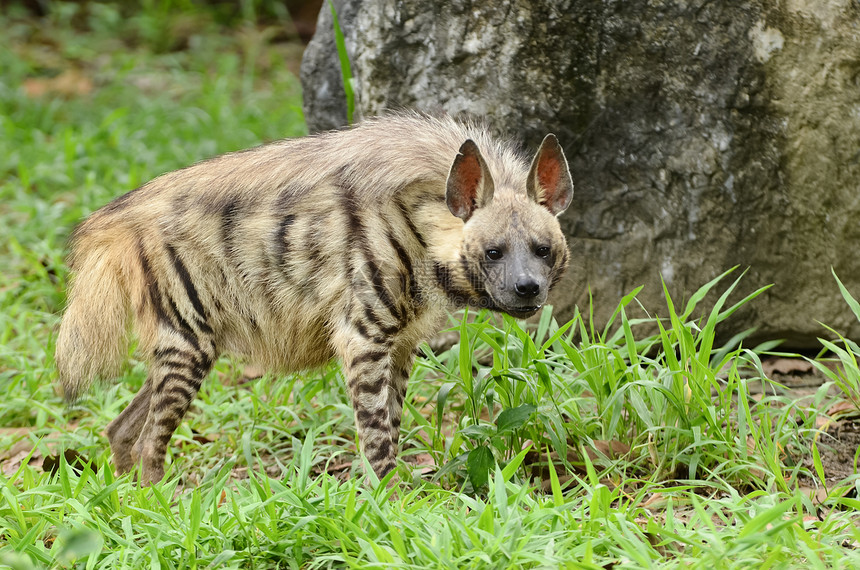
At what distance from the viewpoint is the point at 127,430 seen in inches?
158

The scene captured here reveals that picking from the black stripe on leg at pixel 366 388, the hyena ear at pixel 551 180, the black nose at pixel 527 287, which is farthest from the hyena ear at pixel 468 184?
the black stripe on leg at pixel 366 388

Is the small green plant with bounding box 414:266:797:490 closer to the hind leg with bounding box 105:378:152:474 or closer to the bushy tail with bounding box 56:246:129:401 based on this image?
the hind leg with bounding box 105:378:152:474

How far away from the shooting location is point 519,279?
3389 mm

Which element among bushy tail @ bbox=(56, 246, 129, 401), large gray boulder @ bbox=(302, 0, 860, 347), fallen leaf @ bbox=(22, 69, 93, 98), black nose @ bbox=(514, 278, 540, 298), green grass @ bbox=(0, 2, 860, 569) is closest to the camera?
green grass @ bbox=(0, 2, 860, 569)

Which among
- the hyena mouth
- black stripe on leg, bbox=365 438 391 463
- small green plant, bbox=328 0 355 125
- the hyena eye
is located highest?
small green plant, bbox=328 0 355 125

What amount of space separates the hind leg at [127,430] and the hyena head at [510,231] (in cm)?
149

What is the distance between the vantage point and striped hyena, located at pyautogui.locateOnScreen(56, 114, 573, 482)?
3.57m

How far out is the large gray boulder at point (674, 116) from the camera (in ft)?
13.9

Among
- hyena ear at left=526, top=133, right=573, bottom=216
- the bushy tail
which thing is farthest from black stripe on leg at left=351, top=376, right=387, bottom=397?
the bushy tail

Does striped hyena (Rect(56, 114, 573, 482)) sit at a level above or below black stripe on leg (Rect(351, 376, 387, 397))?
above

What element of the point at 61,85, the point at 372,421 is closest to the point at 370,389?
the point at 372,421

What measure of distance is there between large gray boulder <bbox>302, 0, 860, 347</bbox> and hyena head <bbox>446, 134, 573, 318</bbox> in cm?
88

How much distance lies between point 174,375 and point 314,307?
0.60 metres

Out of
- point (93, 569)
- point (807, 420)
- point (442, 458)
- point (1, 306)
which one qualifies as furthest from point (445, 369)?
point (1, 306)
